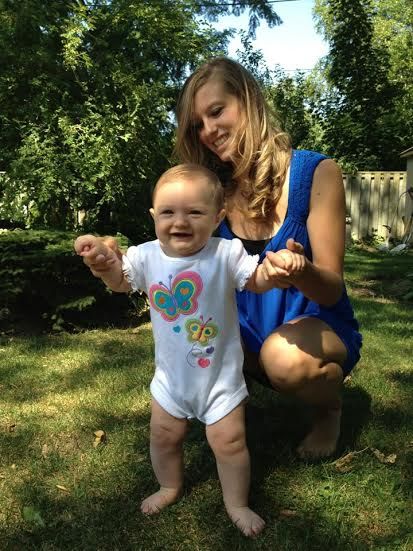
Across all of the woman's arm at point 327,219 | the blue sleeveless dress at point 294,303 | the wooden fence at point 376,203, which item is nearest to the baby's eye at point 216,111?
the blue sleeveless dress at point 294,303

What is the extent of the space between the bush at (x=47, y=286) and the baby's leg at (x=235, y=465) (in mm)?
2870

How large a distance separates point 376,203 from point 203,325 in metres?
11.2

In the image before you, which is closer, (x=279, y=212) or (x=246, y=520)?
(x=246, y=520)

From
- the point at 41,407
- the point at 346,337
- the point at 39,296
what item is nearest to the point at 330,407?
the point at 346,337

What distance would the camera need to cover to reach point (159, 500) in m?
2.18

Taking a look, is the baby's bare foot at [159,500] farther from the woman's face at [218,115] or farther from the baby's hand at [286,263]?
the woman's face at [218,115]

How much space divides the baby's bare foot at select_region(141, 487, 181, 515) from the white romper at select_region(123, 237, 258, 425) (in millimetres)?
376

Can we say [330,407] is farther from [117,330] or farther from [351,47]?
[351,47]

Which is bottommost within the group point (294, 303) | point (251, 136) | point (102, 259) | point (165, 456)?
point (165, 456)

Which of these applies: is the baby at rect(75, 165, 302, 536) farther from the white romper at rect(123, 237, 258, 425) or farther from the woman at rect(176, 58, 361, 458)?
the woman at rect(176, 58, 361, 458)

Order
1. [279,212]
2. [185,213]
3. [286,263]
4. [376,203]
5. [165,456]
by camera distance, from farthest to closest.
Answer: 1. [376,203]
2. [279,212]
3. [165,456]
4. [185,213]
5. [286,263]

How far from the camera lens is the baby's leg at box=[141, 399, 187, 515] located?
2.10 metres

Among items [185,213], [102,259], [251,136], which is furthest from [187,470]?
[251,136]

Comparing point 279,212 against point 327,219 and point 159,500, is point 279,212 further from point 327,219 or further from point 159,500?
point 159,500
